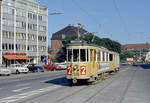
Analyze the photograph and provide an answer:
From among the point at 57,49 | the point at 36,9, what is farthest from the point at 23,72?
the point at 57,49

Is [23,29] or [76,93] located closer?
[76,93]

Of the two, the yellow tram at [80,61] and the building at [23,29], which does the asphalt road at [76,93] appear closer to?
the yellow tram at [80,61]

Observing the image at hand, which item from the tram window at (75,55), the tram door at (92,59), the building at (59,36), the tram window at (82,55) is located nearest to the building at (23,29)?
the building at (59,36)

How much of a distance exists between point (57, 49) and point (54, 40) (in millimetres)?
5653

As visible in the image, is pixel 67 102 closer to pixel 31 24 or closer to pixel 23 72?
pixel 23 72

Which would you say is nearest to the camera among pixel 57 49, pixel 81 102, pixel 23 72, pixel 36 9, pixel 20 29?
pixel 81 102

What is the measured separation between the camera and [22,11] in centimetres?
6394

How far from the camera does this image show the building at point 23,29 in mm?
58844

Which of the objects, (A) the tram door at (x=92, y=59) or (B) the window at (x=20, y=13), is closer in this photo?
(A) the tram door at (x=92, y=59)

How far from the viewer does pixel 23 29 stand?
64.6 m

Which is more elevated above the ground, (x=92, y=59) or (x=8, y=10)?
(x=8, y=10)

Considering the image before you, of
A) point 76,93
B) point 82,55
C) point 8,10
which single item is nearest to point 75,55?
point 82,55

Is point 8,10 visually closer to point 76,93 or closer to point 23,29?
point 23,29

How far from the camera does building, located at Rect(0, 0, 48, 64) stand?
58.8m
